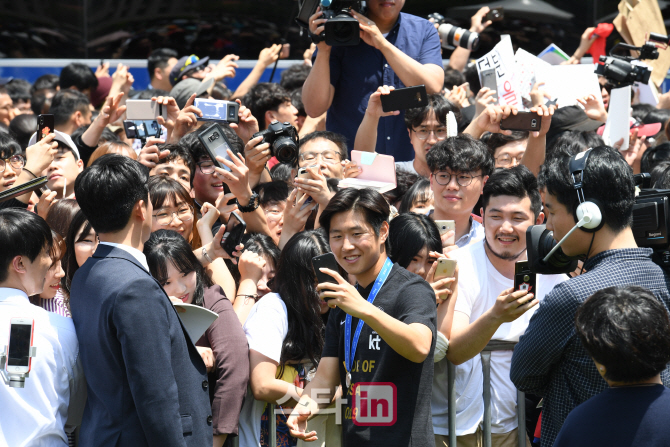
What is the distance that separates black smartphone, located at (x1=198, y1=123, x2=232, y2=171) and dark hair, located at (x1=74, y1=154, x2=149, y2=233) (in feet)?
4.38

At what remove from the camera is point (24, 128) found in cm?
633

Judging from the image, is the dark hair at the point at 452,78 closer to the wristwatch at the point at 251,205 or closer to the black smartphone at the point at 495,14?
the black smartphone at the point at 495,14

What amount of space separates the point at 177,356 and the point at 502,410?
4.60 feet

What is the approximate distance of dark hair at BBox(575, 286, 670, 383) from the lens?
6.56ft

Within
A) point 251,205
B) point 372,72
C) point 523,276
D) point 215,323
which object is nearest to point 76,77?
point 372,72

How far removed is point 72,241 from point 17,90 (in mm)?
5515

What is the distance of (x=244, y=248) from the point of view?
150 inches

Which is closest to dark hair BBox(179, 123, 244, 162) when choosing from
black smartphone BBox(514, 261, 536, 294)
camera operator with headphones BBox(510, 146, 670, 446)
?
black smartphone BBox(514, 261, 536, 294)

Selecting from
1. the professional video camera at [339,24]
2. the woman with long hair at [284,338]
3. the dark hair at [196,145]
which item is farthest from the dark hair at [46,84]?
the woman with long hair at [284,338]

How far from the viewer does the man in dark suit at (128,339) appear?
2451 millimetres

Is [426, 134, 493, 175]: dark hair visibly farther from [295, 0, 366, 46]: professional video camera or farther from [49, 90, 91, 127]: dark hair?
[49, 90, 91, 127]: dark hair

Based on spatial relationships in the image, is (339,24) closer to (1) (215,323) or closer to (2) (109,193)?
(1) (215,323)

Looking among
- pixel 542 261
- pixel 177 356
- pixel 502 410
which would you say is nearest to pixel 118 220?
pixel 177 356

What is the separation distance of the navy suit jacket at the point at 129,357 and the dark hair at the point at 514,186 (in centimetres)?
160
